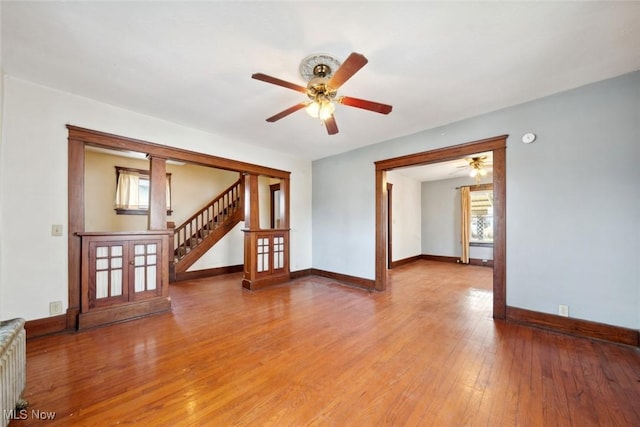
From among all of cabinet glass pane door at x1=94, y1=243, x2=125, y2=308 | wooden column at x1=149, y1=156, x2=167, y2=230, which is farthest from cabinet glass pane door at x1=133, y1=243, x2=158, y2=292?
wooden column at x1=149, y1=156, x2=167, y2=230

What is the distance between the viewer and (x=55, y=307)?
2613 millimetres

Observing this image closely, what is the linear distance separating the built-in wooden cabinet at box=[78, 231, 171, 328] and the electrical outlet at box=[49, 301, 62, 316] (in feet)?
0.59

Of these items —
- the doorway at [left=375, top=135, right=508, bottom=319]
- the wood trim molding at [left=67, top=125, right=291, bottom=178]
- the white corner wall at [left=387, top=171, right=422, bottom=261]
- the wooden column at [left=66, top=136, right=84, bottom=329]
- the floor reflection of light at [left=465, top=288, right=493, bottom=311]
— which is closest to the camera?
the wooden column at [left=66, top=136, right=84, bottom=329]

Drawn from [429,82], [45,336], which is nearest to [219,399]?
[45,336]

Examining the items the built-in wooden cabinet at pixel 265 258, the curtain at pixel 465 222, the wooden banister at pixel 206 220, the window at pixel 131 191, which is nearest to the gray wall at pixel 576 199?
the built-in wooden cabinet at pixel 265 258

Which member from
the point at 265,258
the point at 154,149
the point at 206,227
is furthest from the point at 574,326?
the point at 206,227

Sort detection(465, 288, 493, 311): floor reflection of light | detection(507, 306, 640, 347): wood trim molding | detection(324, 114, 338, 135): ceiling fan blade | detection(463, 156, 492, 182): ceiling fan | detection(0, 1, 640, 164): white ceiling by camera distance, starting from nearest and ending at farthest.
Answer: detection(0, 1, 640, 164): white ceiling → detection(507, 306, 640, 347): wood trim molding → detection(324, 114, 338, 135): ceiling fan blade → detection(465, 288, 493, 311): floor reflection of light → detection(463, 156, 492, 182): ceiling fan

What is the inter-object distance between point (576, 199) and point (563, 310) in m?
1.22

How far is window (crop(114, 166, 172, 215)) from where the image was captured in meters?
5.31

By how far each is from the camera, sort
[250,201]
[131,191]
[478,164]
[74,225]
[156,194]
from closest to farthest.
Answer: [74,225] → [156,194] → [250,201] → [478,164] → [131,191]

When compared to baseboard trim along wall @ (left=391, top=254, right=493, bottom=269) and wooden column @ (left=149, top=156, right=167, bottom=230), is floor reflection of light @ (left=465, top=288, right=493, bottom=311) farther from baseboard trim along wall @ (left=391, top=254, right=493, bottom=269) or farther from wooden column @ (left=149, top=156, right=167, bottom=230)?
wooden column @ (left=149, top=156, right=167, bottom=230)

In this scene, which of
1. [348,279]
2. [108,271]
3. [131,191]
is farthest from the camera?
[131,191]

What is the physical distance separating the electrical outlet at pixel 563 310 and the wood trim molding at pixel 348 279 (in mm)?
2393

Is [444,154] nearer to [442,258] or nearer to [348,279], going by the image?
Answer: [348,279]
